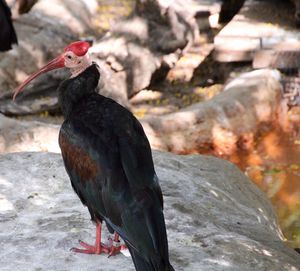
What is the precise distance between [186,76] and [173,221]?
8.94 metres

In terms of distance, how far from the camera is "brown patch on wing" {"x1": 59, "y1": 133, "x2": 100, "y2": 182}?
452 centimetres

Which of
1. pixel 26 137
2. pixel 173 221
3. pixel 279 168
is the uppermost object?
pixel 173 221

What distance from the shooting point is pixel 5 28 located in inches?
424

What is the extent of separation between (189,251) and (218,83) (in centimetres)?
919

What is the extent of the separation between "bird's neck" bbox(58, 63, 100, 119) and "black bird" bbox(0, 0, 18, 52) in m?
5.85

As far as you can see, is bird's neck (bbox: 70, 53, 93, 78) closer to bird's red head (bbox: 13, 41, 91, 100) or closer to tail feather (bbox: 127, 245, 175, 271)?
bird's red head (bbox: 13, 41, 91, 100)

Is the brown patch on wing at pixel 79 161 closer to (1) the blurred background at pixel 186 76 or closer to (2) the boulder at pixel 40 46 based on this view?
(1) the blurred background at pixel 186 76

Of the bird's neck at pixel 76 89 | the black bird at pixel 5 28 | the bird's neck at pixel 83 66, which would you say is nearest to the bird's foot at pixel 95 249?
the bird's neck at pixel 76 89

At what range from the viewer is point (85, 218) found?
222 inches

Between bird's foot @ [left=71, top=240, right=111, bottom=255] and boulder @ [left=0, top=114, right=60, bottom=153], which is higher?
bird's foot @ [left=71, top=240, right=111, bottom=255]

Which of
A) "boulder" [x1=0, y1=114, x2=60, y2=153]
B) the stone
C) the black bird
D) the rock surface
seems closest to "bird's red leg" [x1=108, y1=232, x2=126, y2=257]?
"boulder" [x1=0, y1=114, x2=60, y2=153]

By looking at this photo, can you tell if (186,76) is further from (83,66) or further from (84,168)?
(84,168)

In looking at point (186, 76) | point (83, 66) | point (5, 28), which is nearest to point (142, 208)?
point (83, 66)

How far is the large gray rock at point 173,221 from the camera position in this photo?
4.97 m
